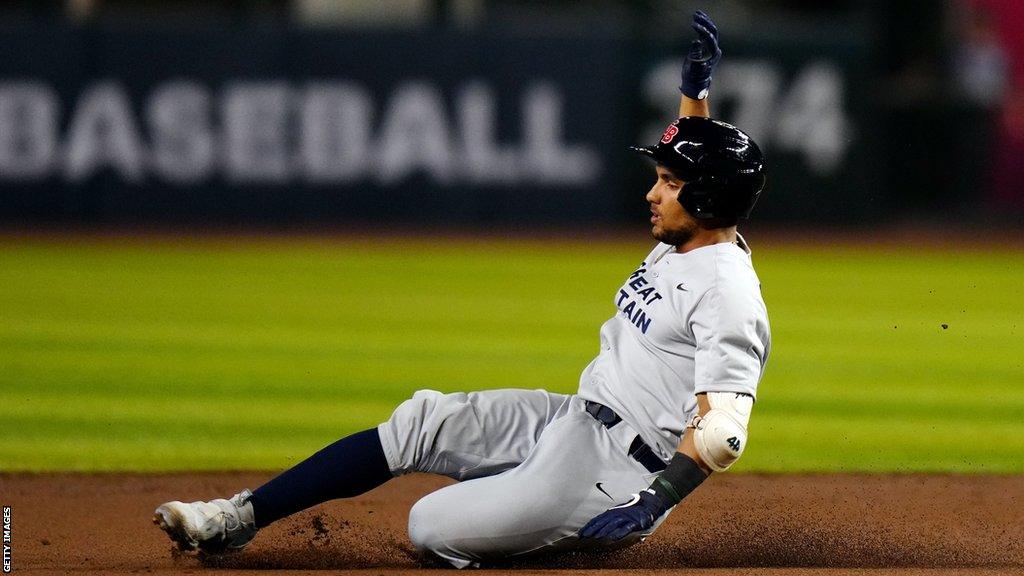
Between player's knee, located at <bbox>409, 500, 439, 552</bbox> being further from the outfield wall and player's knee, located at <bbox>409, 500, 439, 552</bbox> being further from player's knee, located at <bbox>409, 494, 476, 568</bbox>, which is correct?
the outfield wall

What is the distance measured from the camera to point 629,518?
4.14 metres

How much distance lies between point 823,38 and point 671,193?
1267 cm

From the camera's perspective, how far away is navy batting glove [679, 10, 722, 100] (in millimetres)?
4871

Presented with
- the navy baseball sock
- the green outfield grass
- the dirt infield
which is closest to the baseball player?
A: the navy baseball sock

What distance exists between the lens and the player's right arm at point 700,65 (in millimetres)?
4871

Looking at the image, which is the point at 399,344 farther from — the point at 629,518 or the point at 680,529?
the point at 629,518

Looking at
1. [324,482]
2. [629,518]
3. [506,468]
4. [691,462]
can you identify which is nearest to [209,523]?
[324,482]

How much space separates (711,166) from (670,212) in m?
0.19

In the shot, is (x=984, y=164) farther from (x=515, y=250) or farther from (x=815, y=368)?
(x=815, y=368)

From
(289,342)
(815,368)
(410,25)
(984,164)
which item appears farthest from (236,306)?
(984,164)

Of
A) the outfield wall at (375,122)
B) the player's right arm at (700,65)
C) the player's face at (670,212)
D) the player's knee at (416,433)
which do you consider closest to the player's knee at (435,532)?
the player's knee at (416,433)

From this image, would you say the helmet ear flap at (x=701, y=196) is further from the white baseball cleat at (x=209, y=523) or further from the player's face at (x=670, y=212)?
the white baseball cleat at (x=209, y=523)

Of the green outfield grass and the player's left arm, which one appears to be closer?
the player's left arm

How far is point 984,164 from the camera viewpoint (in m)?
19.7
